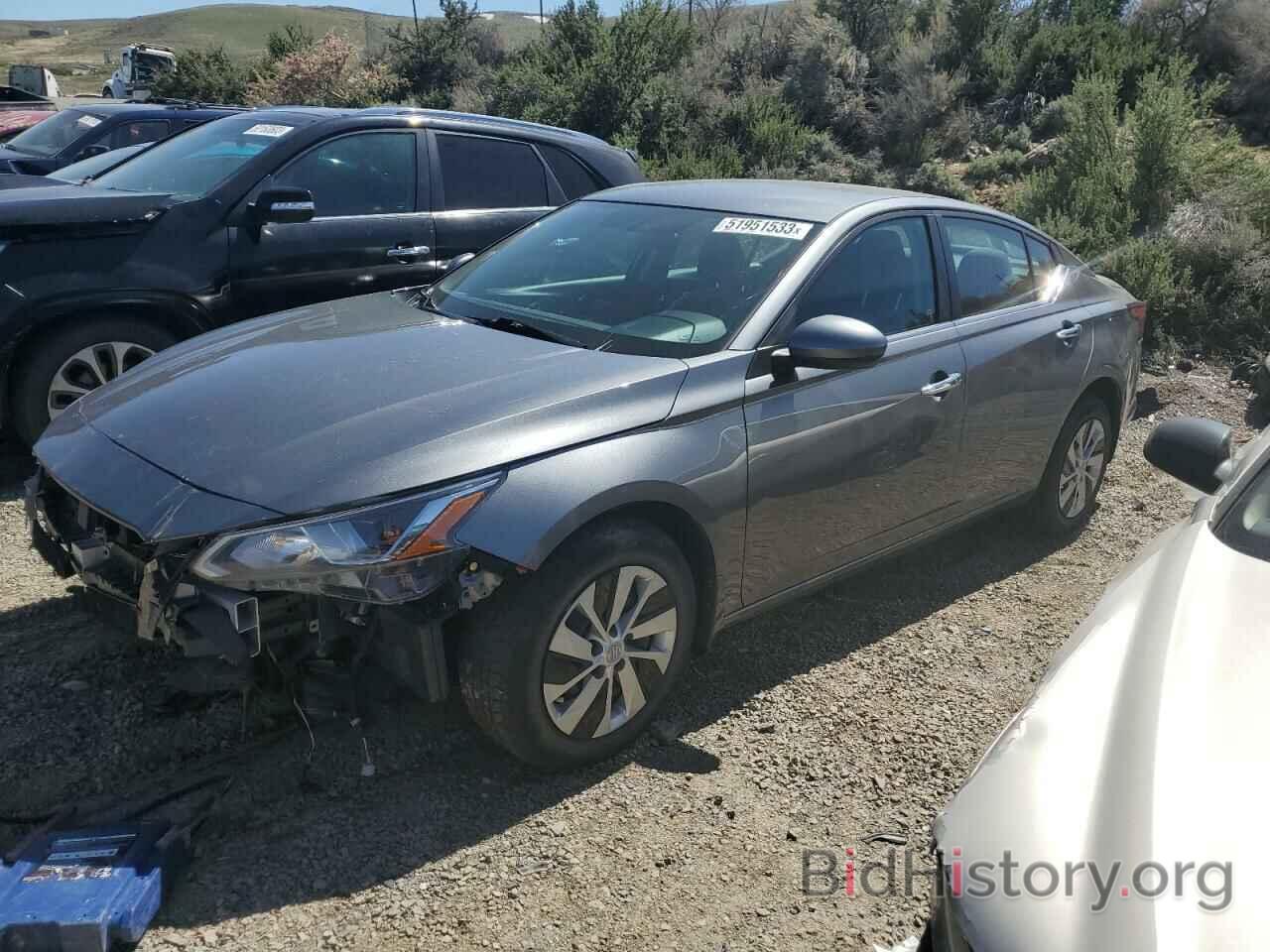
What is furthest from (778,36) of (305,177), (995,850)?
(995,850)

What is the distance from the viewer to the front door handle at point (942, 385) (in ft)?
13.3

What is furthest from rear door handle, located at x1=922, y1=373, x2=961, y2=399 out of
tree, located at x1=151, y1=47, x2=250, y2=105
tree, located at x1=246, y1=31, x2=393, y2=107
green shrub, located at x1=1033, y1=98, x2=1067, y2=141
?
tree, located at x1=151, y1=47, x2=250, y2=105

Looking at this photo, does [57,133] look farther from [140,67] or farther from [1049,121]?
[140,67]

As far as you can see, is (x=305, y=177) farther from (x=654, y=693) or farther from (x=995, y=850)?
(x=995, y=850)

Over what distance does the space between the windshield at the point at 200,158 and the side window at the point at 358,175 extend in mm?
225

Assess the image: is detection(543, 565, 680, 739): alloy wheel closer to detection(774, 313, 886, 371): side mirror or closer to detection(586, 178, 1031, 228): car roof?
detection(774, 313, 886, 371): side mirror

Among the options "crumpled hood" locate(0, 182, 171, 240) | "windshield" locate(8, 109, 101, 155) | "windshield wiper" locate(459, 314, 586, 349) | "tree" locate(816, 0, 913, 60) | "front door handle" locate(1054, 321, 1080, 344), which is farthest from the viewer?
"tree" locate(816, 0, 913, 60)

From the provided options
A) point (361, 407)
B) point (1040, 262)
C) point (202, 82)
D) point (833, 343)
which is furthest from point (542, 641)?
point (202, 82)

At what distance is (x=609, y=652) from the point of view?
3.16 meters

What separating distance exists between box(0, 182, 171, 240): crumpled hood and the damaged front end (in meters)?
2.67

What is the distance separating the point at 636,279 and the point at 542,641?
5.03 feet

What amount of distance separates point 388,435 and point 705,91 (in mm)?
17025

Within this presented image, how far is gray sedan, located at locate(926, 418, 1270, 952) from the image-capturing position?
1.59 metres

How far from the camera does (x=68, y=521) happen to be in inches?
128
